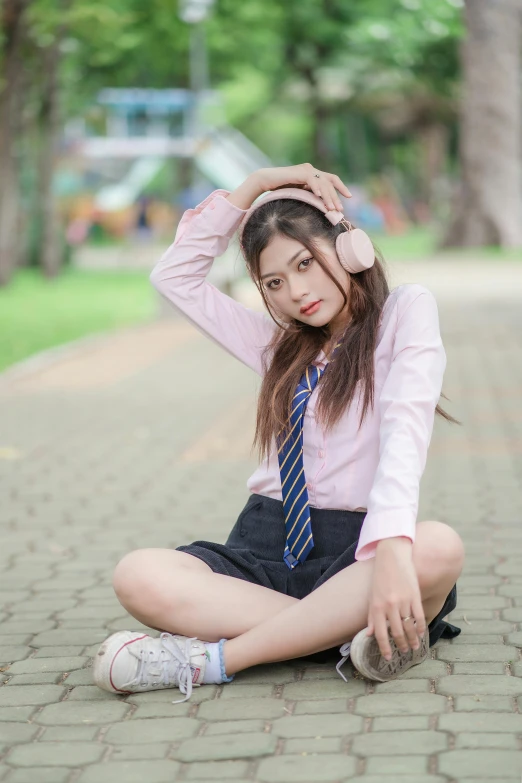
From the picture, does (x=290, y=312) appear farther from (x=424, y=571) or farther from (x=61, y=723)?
(x=61, y=723)

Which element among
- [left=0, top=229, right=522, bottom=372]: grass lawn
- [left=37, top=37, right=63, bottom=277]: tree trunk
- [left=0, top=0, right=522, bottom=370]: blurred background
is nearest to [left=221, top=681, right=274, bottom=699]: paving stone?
[left=0, top=229, right=522, bottom=372]: grass lawn

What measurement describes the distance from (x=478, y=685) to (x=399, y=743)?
0.48 m

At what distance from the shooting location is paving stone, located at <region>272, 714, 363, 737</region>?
2955mm

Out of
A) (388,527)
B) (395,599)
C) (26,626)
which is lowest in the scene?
(26,626)

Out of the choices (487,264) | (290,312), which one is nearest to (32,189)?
(487,264)

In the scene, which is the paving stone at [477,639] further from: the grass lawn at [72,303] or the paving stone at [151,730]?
the grass lawn at [72,303]

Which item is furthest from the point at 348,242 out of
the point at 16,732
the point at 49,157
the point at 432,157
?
the point at 432,157

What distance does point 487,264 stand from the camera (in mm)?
22125

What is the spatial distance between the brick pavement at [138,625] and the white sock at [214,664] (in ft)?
0.13

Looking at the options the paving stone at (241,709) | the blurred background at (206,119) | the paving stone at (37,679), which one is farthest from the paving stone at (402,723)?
the blurred background at (206,119)

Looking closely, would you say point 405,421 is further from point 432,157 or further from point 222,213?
point 432,157

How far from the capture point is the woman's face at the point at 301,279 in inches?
134

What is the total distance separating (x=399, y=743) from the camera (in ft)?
9.38

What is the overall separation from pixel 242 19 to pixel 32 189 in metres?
7.68
